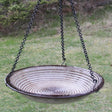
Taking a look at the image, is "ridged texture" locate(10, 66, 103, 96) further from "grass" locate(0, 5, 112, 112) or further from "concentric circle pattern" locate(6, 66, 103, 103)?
"grass" locate(0, 5, 112, 112)

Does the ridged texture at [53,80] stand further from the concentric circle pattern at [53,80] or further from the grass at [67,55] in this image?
the grass at [67,55]

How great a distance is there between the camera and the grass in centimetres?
341

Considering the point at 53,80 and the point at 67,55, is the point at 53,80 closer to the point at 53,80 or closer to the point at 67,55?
the point at 53,80

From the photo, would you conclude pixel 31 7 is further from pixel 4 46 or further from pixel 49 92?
pixel 49 92

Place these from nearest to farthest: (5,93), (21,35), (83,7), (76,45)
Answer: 1. (5,93)
2. (76,45)
3. (21,35)
4. (83,7)

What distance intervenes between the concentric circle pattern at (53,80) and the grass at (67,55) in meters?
1.18

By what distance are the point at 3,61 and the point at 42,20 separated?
126 inches

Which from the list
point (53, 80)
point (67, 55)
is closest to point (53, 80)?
point (53, 80)

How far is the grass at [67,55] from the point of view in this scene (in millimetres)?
3412

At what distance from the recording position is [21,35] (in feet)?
24.7

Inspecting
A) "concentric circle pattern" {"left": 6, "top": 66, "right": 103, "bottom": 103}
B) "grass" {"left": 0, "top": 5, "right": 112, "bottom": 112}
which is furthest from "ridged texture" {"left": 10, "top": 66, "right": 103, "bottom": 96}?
"grass" {"left": 0, "top": 5, "right": 112, "bottom": 112}

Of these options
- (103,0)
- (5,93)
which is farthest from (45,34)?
(5,93)

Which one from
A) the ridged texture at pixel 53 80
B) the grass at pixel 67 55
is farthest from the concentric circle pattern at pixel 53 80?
the grass at pixel 67 55

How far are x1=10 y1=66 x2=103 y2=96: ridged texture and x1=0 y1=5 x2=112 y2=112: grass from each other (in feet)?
3.88
